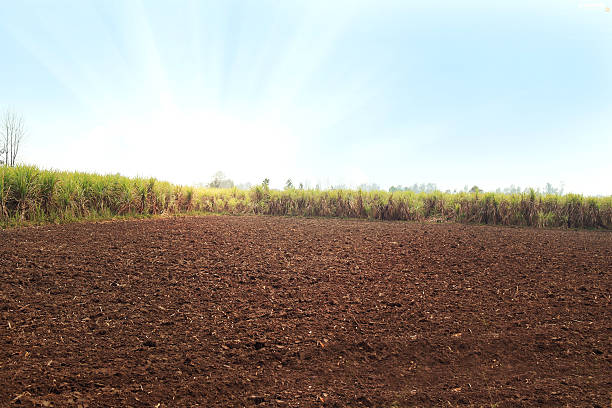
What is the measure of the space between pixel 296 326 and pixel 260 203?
879cm

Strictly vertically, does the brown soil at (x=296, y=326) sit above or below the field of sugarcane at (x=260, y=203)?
below

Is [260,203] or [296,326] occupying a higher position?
[260,203]

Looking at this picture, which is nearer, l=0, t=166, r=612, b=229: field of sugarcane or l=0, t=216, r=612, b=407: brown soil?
l=0, t=216, r=612, b=407: brown soil

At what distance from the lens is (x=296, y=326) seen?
9.05 feet

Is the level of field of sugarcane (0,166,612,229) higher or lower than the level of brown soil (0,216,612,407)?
higher

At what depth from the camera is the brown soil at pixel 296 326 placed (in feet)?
6.91

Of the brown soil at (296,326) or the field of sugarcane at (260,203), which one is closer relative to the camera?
the brown soil at (296,326)

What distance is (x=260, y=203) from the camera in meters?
11.4

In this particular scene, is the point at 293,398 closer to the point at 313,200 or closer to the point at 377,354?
the point at 377,354

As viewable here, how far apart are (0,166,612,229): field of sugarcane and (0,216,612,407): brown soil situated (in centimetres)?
227

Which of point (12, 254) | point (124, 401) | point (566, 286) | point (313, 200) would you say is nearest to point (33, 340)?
point (124, 401)

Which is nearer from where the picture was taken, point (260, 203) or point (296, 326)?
point (296, 326)

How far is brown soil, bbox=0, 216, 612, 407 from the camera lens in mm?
2107

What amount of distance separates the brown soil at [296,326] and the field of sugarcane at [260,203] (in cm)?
227
